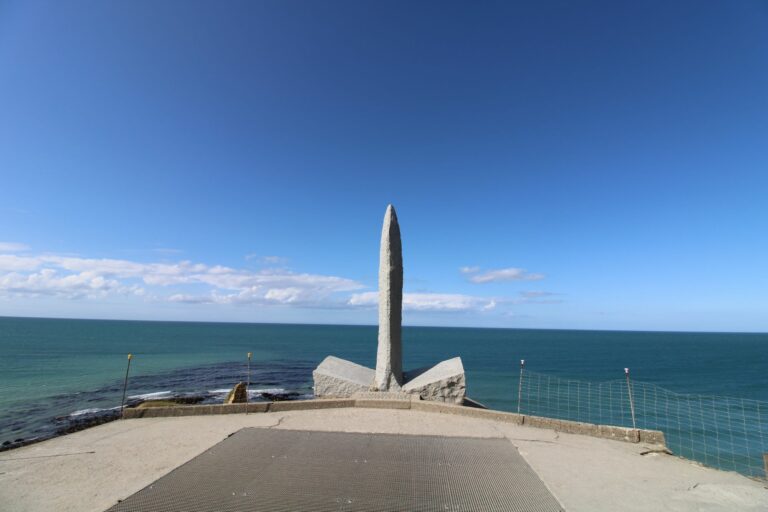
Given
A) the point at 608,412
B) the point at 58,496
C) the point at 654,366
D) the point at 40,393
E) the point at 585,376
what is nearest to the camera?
the point at 58,496

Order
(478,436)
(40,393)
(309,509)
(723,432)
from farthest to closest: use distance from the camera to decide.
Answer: (40,393), (723,432), (478,436), (309,509)

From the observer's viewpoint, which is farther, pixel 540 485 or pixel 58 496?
pixel 540 485

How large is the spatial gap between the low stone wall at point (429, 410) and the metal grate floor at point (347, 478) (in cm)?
195

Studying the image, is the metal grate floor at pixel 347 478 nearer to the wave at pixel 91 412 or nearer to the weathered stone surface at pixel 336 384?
the weathered stone surface at pixel 336 384

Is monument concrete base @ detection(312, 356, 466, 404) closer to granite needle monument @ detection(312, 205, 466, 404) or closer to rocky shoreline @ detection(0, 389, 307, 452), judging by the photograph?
granite needle monument @ detection(312, 205, 466, 404)

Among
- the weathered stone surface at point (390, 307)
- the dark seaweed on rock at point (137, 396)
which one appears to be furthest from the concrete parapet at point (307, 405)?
the dark seaweed on rock at point (137, 396)

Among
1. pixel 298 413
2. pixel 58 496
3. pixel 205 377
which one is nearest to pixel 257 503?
pixel 58 496

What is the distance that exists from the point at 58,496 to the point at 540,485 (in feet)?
20.1

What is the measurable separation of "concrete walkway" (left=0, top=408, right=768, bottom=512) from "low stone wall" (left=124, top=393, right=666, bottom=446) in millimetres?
272

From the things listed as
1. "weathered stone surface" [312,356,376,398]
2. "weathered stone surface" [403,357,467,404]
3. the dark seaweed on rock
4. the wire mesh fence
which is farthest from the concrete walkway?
the wire mesh fence

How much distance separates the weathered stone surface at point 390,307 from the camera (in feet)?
40.7

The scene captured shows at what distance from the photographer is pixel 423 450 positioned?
652 cm

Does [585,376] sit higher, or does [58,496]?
[58,496]

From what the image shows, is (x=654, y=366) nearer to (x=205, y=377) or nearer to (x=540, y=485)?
(x=205, y=377)
